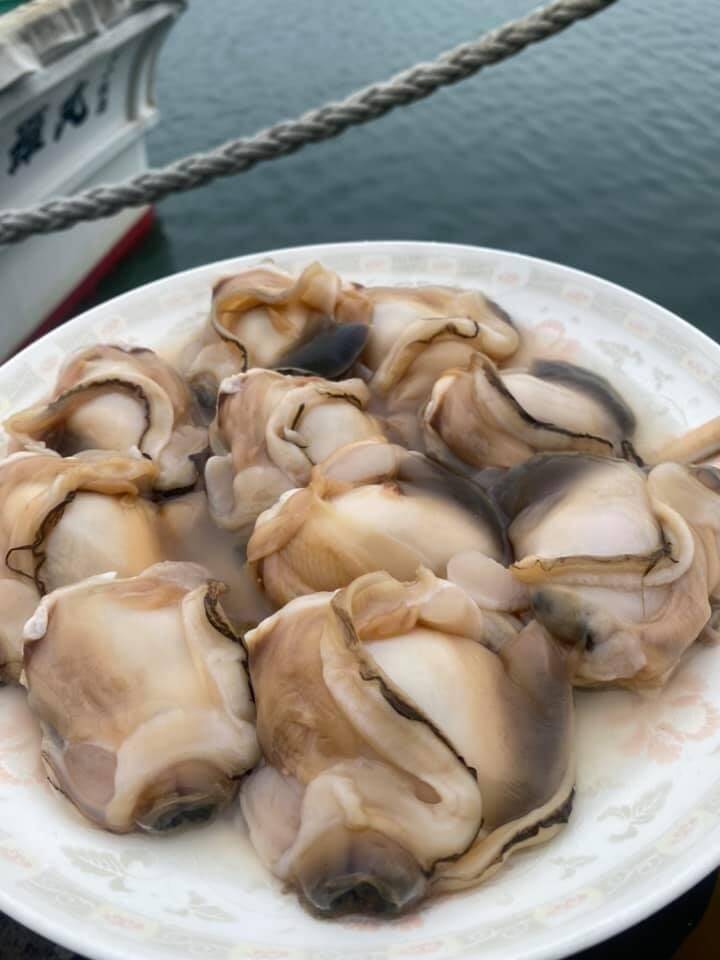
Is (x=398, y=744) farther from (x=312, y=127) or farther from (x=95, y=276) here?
(x=95, y=276)

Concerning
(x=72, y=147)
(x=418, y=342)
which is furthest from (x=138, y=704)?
(x=72, y=147)

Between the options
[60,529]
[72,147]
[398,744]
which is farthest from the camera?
[72,147]

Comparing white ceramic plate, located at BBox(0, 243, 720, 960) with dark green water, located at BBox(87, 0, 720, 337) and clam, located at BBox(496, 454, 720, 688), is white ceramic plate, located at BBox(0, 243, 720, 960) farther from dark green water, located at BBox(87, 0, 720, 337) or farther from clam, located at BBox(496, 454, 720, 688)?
dark green water, located at BBox(87, 0, 720, 337)

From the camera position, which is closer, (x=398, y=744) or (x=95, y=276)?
(x=398, y=744)

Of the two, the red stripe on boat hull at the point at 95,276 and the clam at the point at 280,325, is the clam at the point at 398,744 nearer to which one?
the clam at the point at 280,325

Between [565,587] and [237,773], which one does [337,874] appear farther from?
[565,587]

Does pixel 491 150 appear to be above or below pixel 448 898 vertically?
below

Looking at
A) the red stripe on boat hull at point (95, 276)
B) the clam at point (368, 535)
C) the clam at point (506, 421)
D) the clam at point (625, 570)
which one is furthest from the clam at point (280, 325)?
the red stripe on boat hull at point (95, 276)

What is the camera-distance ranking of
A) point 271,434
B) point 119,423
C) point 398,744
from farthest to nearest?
point 119,423, point 271,434, point 398,744
